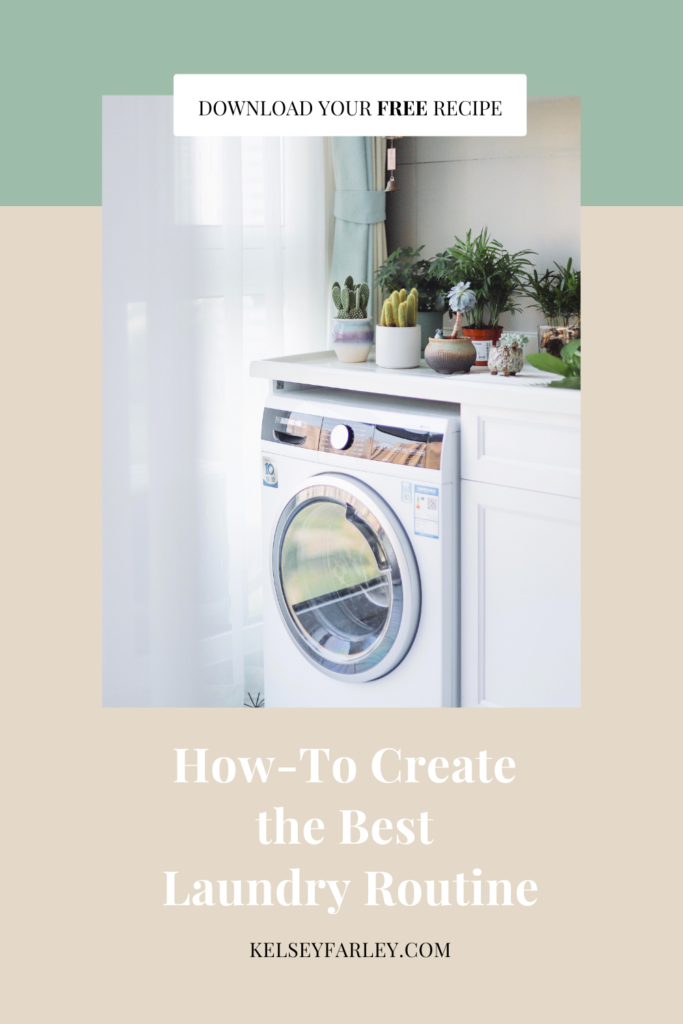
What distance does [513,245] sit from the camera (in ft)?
7.91

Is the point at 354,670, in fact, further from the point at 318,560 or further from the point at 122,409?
the point at 122,409

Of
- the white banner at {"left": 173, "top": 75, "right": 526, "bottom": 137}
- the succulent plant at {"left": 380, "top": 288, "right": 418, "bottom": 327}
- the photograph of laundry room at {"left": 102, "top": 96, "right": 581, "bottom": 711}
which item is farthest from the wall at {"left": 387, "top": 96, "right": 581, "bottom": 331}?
the white banner at {"left": 173, "top": 75, "right": 526, "bottom": 137}

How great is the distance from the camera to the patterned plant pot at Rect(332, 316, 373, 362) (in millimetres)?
2246

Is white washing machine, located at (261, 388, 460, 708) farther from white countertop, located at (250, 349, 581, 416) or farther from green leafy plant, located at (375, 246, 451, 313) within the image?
green leafy plant, located at (375, 246, 451, 313)

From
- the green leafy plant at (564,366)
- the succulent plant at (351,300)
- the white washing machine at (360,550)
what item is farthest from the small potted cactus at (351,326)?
the green leafy plant at (564,366)

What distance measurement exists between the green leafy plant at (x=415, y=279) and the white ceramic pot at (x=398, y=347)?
1.05 ft

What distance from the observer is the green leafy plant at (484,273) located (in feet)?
7.51

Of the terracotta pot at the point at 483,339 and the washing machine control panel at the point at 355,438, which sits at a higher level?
the terracotta pot at the point at 483,339

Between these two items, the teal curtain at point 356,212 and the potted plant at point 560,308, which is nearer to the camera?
the potted plant at point 560,308

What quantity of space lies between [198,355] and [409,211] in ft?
2.68

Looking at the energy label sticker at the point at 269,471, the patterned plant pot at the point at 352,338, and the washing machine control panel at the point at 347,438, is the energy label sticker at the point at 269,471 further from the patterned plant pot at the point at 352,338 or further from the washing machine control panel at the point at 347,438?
the patterned plant pot at the point at 352,338

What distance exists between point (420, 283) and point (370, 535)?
791 mm

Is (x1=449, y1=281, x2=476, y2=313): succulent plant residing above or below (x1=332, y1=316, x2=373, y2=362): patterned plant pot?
above

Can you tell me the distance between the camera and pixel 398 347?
2178 millimetres
